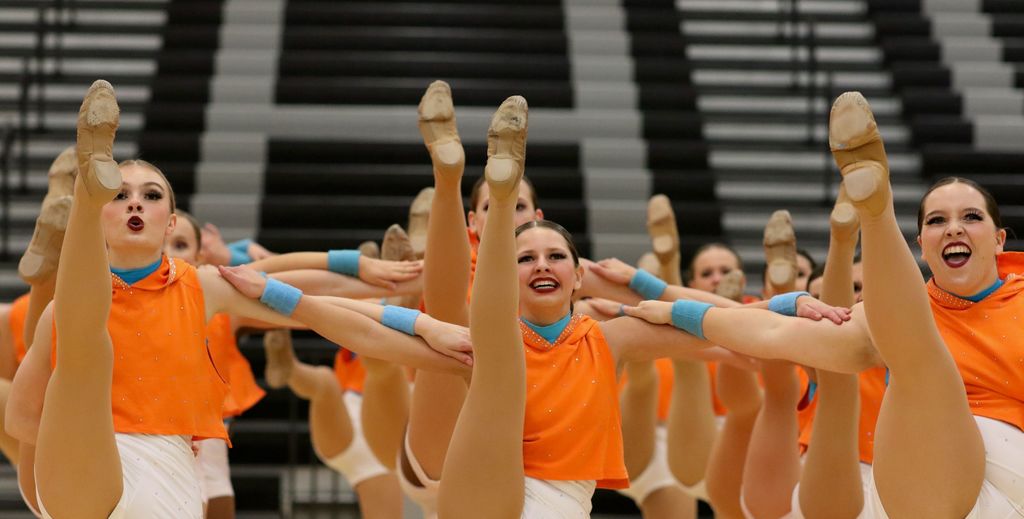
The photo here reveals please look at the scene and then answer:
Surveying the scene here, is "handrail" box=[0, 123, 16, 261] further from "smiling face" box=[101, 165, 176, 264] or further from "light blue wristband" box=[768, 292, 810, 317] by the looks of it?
"light blue wristband" box=[768, 292, 810, 317]

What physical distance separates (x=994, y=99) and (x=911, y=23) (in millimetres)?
Result: 879

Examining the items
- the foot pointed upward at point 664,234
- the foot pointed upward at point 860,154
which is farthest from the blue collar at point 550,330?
the foot pointed upward at point 664,234

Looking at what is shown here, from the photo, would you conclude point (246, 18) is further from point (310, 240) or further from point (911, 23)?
point (911, 23)

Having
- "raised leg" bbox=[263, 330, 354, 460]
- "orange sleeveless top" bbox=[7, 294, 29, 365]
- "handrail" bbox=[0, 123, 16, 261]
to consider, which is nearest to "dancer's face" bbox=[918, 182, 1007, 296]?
"raised leg" bbox=[263, 330, 354, 460]

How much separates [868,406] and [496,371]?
1523 millimetres

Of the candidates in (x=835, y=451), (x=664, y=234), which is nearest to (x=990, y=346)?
(x=835, y=451)

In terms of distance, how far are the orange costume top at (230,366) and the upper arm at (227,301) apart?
0.15m

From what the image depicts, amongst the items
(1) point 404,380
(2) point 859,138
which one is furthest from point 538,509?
(1) point 404,380

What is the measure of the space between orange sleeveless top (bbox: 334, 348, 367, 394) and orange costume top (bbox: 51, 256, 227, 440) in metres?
2.20

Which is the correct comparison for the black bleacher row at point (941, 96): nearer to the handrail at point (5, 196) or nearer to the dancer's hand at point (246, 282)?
the dancer's hand at point (246, 282)

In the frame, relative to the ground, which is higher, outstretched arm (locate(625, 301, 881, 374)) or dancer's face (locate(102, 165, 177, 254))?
dancer's face (locate(102, 165, 177, 254))

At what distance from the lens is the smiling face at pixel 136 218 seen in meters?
3.32

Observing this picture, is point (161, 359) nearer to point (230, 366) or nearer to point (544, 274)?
point (544, 274)

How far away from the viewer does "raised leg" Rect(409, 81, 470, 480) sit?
3.46 m
